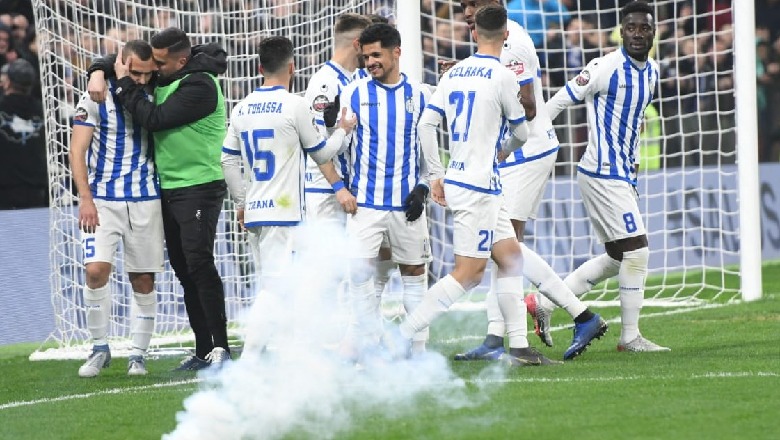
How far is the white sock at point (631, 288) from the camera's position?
9.45 m

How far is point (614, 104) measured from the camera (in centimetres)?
947

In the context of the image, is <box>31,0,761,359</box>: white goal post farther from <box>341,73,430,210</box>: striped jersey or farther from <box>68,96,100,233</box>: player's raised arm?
<box>341,73,430,210</box>: striped jersey

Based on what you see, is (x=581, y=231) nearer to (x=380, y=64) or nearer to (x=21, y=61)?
(x=21, y=61)

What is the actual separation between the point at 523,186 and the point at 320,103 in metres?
1.45

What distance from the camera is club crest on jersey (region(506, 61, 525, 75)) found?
28.9 feet

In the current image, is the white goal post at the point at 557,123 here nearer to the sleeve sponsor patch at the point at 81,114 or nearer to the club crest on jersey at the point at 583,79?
the club crest on jersey at the point at 583,79

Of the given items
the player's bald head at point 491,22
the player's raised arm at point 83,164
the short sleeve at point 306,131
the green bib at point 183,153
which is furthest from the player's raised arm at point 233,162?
the player's bald head at point 491,22

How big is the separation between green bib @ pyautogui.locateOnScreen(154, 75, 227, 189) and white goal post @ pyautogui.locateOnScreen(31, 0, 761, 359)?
199cm

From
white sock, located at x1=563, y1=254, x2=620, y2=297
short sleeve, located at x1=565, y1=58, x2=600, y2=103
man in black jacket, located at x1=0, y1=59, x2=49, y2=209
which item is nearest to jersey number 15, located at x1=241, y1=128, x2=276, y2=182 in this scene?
short sleeve, located at x1=565, y1=58, x2=600, y2=103

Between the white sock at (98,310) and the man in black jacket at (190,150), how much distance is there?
54 cm

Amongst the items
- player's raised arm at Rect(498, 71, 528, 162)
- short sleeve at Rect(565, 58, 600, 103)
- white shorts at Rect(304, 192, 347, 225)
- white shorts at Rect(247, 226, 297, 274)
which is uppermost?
short sleeve at Rect(565, 58, 600, 103)

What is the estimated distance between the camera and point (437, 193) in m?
8.27

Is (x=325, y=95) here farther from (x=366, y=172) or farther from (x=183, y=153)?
(x=183, y=153)

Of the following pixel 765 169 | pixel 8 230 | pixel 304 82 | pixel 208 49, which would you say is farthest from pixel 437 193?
pixel 765 169
